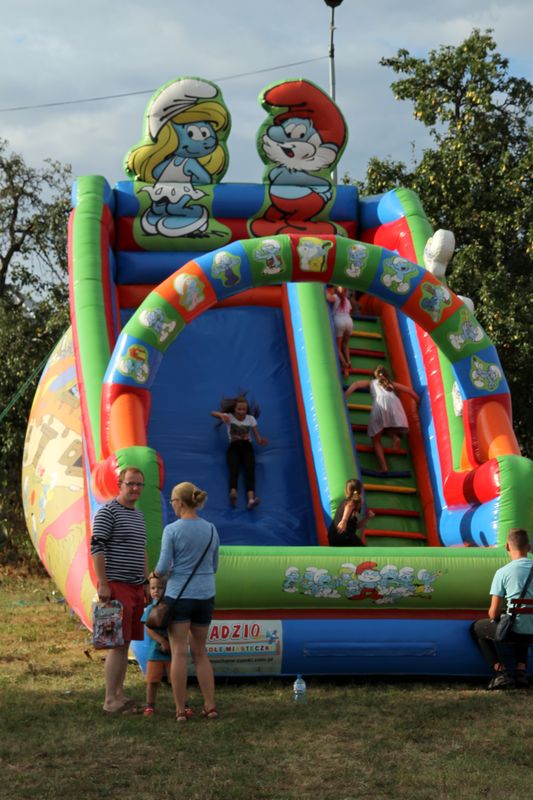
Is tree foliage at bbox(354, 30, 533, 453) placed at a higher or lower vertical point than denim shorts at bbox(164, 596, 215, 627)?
higher

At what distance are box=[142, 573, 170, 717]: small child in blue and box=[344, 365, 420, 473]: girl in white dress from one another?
3.50 meters

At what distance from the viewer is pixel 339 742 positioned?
209 inches

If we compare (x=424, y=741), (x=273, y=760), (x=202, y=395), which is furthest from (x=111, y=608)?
(x=202, y=395)

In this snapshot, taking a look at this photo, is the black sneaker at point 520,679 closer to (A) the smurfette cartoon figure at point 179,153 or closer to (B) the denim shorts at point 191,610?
(B) the denim shorts at point 191,610

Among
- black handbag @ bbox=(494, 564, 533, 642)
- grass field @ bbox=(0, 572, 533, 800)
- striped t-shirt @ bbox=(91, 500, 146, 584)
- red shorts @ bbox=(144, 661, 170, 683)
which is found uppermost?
striped t-shirt @ bbox=(91, 500, 146, 584)

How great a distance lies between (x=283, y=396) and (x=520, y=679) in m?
4.08

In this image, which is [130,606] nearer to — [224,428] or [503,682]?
[503,682]

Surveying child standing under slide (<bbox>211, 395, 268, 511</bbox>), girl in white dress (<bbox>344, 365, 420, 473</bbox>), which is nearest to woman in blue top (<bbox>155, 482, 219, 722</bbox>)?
child standing under slide (<bbox>211, 395, 268, 511</bbox>)

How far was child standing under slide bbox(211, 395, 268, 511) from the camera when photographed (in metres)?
9.12

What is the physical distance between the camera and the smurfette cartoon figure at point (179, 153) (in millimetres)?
10664

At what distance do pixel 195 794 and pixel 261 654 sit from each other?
90.2 inches

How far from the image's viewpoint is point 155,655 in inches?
241

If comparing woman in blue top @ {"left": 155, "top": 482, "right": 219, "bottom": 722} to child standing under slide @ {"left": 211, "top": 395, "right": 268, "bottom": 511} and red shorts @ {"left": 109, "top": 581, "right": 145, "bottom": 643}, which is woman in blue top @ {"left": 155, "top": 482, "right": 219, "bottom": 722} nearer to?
red shorts @ {"left": 109, "top": 581, "right": 145, "bottom": 643}

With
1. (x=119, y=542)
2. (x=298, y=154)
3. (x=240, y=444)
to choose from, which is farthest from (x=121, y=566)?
(x=298, y=154)
